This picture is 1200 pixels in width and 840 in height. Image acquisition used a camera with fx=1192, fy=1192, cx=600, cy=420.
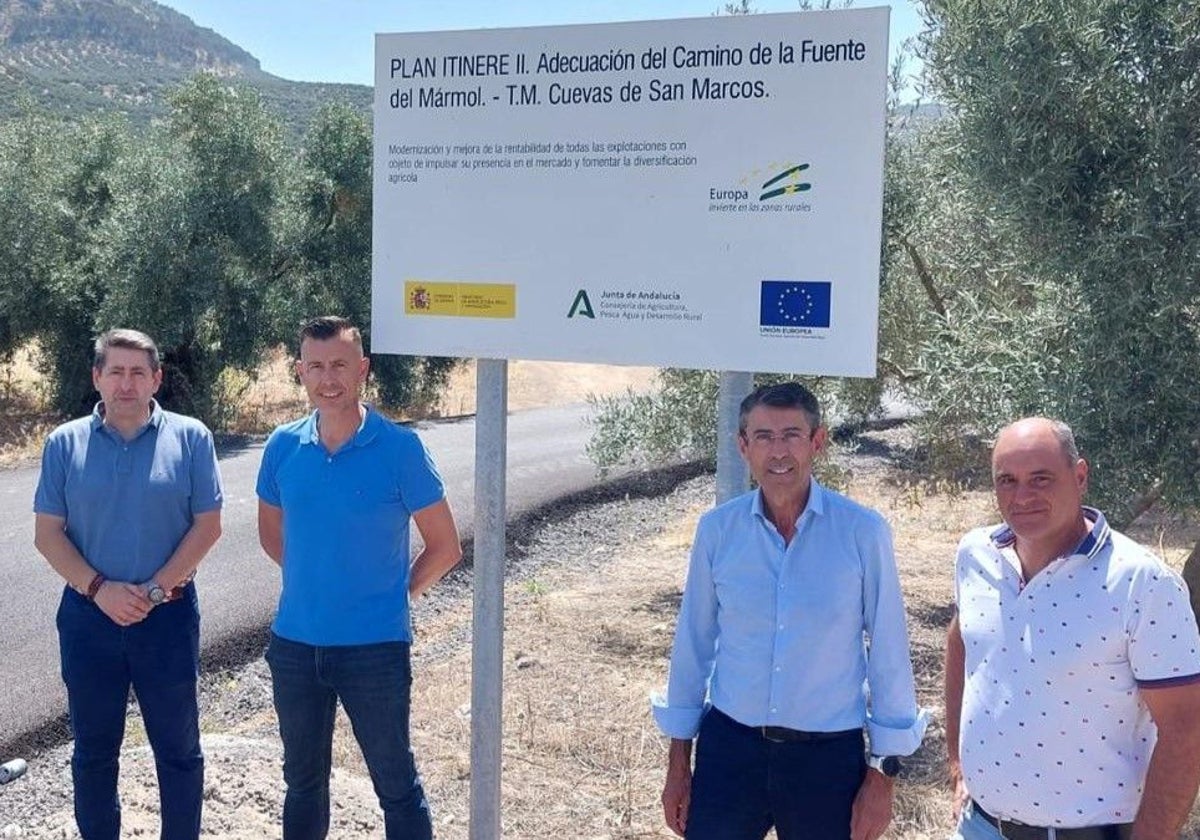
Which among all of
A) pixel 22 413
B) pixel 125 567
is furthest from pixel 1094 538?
pixel 22 413

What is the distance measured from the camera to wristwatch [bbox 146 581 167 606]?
3.92 m

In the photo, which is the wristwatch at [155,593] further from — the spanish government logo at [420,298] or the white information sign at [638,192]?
the spanish government logo at [420,298]

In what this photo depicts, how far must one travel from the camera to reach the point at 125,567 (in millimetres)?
3979

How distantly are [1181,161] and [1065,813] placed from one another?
326 centimetres

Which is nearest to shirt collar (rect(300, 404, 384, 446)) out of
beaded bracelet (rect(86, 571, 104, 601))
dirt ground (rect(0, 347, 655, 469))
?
beaded bracelet (rect(86, 571, 104, 601))

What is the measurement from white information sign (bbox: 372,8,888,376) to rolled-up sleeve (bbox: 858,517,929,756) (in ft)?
2.08

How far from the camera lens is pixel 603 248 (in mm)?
3736

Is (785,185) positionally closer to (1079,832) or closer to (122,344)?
(1079,832)

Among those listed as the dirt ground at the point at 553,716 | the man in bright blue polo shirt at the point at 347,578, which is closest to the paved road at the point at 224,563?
the dirt ground at the point at 553,716

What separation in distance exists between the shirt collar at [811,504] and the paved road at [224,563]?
4.62 meters

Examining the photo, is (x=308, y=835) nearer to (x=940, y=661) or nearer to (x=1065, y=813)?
(x=1065, y=813)

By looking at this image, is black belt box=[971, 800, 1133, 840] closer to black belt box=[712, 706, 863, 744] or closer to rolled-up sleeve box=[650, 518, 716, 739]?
black belt box=[712, 706, 863, 744]

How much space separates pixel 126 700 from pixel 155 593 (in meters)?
0.42

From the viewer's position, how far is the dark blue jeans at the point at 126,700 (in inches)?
157
